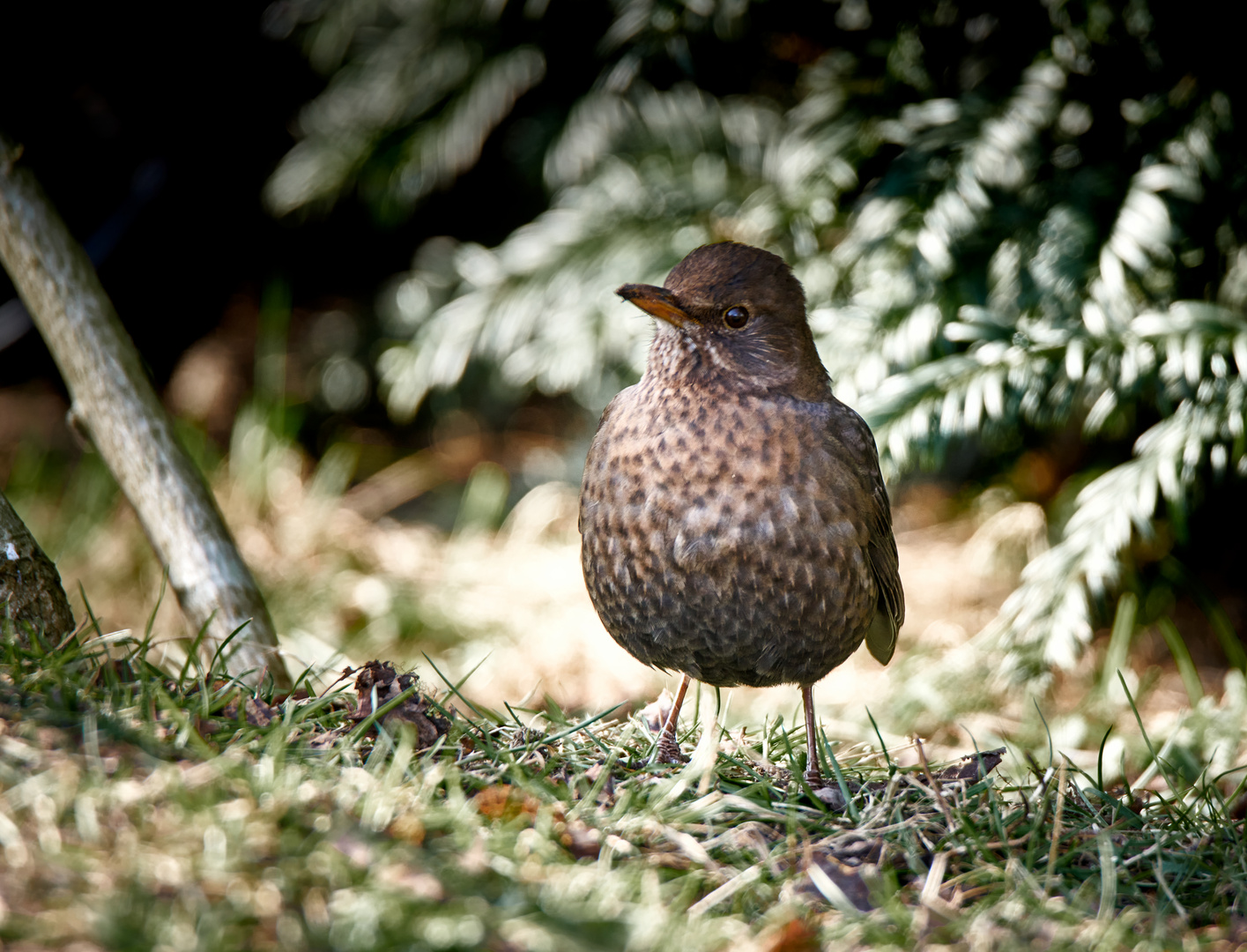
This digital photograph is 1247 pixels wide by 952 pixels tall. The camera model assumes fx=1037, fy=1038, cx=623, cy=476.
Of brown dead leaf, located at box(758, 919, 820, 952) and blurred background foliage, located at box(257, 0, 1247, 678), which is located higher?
blurred background foliage, located at box(257, 0, 1247, 678)

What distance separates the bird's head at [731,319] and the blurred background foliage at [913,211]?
942mm

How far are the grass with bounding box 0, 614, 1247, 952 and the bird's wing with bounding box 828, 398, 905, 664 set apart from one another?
1.72 ft

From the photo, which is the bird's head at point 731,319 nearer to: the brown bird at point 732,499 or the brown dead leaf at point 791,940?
the brown bird at point 732,499

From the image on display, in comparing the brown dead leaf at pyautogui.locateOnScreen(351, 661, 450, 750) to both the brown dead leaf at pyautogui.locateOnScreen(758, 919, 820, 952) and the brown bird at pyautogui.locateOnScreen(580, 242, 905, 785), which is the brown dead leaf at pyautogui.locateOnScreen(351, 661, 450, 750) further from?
the brown dead leaf at pyautogui.locateOnScreen(758, 919, 820, 952)

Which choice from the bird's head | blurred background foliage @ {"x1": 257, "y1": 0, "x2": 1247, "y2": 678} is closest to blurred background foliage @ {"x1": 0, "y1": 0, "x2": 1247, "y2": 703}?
blurred background foliage @ {"x1": 257, "y1": 0, "x2": 1247, "y2": 678}

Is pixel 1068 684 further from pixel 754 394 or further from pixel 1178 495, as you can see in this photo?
pixel 754 394

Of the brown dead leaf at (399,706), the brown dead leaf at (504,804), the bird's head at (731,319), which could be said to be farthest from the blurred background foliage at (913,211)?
the brown dead leaf at (504,804)

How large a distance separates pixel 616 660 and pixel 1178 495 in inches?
91.1

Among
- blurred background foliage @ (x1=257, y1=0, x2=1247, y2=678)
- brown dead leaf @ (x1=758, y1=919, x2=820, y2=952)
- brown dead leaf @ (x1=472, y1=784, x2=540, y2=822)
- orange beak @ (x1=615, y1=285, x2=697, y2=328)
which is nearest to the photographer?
brown dead leaf @ (x1=758, y1=919, x2=820, y2=952)

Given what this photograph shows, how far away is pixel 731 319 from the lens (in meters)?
2.54

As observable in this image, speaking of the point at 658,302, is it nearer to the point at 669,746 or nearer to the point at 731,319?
the point at 731,319

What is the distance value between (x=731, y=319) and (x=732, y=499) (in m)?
0.48

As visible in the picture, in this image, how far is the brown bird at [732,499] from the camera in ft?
7.69

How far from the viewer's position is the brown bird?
234 cm
